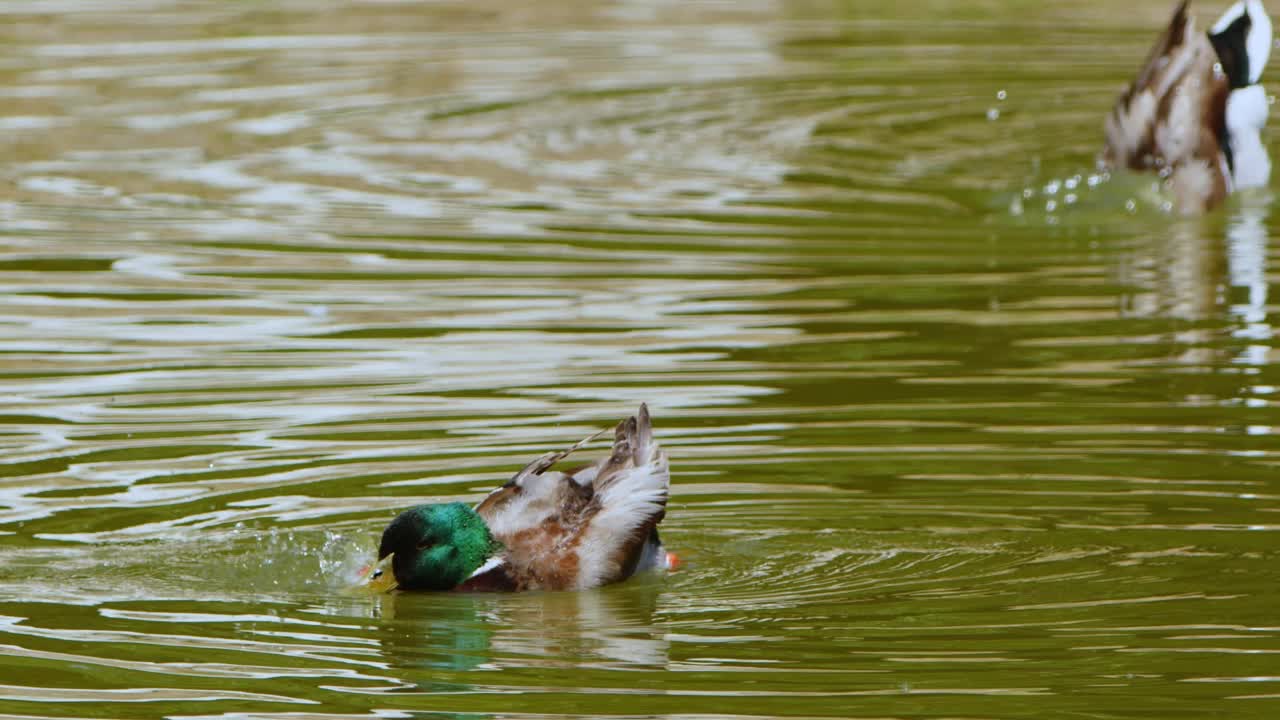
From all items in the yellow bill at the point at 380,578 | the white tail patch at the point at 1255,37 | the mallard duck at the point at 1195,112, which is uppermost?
the white tail patch at the point at 1255,37

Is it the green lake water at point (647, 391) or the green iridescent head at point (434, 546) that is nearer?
the green lake water at point (647, 391)

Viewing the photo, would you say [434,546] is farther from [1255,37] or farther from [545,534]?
[1255,37]

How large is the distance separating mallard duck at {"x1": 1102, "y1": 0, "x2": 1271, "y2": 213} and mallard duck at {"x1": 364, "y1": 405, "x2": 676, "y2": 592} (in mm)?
7072

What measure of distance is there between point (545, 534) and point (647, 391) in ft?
6.44

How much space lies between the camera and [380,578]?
23.3 ft

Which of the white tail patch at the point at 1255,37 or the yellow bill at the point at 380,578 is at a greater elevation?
the white tail patch at the point at 1255,37

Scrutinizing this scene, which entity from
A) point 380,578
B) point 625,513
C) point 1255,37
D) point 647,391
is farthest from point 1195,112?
point 380,578

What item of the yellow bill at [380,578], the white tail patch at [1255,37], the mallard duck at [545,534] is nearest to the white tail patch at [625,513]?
the mallard duck at [545,534]

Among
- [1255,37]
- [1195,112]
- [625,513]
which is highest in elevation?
[1255,37]

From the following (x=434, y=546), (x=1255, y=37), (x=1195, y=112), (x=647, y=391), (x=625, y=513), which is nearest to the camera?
(x=434, y=546)

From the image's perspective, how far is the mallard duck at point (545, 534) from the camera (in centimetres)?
695

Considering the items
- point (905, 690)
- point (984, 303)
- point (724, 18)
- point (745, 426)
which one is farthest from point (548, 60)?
point (905, 690)

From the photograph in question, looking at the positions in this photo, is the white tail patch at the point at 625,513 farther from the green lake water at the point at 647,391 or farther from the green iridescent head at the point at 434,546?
the green iridescent head at the point at 434,546

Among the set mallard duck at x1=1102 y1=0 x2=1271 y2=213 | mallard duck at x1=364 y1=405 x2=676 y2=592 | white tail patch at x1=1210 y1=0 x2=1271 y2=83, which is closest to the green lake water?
mallard duck at x1=364 y1=405 x2=676 y2=592
